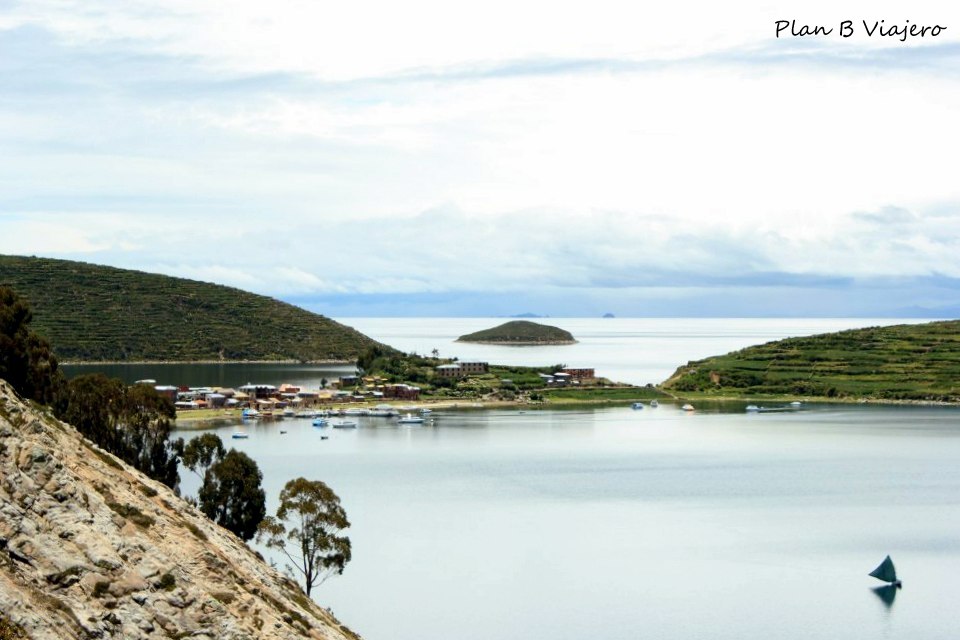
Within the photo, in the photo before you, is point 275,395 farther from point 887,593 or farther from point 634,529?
point 887,593

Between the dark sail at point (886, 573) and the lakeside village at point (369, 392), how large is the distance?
8373 centimetres

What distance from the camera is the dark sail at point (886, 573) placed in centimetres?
4797

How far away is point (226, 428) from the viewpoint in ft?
367

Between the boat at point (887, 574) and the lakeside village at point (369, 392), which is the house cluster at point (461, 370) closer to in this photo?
the lakeside village at point (369, 392)

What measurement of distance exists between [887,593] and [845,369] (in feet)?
383

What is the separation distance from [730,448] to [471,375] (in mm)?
63379

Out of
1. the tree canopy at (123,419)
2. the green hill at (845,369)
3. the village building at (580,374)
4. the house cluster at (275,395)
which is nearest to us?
the tree canopy at (123,419)

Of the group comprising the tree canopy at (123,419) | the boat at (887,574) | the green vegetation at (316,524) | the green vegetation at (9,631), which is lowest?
the boat at (887,574)

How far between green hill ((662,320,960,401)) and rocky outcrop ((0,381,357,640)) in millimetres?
136830

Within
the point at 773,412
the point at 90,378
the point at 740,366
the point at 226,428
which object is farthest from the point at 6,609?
the point at 740,366

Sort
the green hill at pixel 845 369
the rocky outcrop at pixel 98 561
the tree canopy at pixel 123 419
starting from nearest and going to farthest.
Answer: the rocky outcrop at pixel 98 561, the tree canopy at pixel 123 419, the green hill at pixel 845 369

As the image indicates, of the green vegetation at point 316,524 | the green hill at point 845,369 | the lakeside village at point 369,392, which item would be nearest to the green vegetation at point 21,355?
the green vegetation at point 316,524

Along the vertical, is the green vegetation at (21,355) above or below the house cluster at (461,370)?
below

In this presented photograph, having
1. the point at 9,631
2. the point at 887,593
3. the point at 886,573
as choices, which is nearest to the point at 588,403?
the point at 886,573
